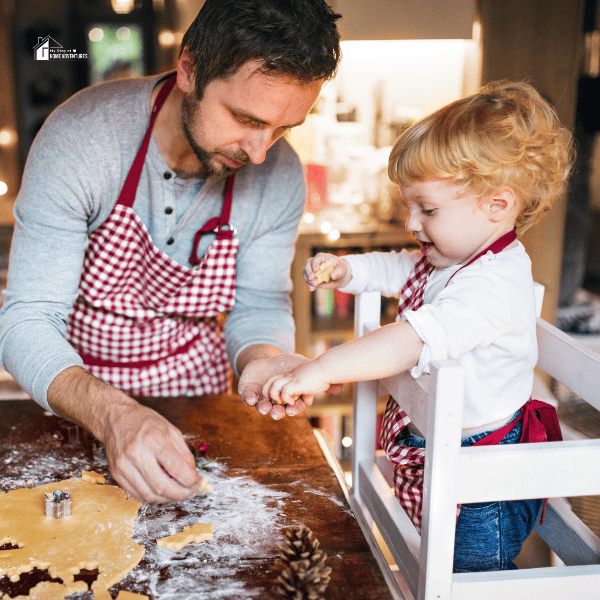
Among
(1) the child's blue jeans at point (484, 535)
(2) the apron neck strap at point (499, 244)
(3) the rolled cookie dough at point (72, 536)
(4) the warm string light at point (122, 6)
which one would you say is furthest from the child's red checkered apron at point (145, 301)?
(4) the warm string light at point (122, 6)

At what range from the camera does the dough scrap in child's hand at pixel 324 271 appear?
125cm

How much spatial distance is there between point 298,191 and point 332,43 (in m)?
0.44

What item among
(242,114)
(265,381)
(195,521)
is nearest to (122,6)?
(242,114)

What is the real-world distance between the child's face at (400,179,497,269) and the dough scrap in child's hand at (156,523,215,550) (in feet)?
1.85

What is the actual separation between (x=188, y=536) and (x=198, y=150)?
2.39 ft

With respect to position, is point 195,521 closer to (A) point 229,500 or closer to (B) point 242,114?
(A) point 229,500

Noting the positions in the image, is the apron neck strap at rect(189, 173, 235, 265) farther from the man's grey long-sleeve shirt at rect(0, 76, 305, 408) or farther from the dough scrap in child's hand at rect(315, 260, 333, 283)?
the dough scrap in child's hand at rect(315, 260, 333, 283)

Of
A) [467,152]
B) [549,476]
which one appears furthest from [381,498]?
[467,152]

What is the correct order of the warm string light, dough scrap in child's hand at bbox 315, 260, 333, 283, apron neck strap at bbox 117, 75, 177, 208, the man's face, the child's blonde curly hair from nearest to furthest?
the child's blonde curly hair < the man's face < dough scrap in child's hand at bbox 315, 260, 333, 283 < apron neck strap at bbox 117, 75, 177, 208 < the warm string light

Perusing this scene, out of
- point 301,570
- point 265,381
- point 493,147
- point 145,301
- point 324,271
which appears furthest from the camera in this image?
point 145,301

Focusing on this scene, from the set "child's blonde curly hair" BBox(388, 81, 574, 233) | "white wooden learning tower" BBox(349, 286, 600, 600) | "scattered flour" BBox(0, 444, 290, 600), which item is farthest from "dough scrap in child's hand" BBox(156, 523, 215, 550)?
"child's blonde curly hair" BBox(388, 81, 574, 233)

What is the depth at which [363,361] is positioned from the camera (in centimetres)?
94

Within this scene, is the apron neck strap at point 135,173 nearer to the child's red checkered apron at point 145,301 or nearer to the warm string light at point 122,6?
the child's red checkered apron at point 145,301

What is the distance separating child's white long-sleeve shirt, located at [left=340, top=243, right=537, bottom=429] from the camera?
36.4 inches
